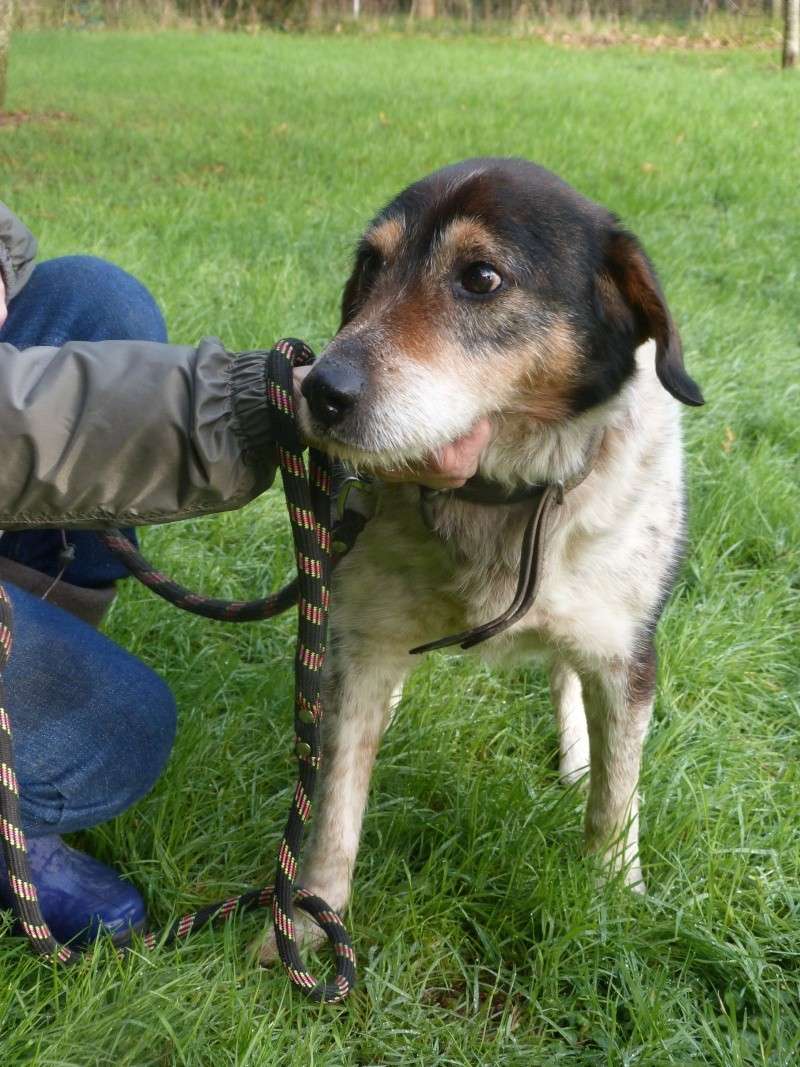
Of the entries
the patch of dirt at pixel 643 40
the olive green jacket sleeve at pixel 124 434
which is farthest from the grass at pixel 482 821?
the patch of dirt at pixel 643 40

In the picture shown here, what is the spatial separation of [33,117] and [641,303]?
9.60 metres

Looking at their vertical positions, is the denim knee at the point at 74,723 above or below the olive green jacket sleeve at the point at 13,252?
below

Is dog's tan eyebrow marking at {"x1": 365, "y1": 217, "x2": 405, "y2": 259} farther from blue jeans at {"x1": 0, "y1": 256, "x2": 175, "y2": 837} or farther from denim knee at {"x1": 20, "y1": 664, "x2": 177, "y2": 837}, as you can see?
denim knee at {"x1": 20, "y1": 664, "x2": 177, "y2": 837}

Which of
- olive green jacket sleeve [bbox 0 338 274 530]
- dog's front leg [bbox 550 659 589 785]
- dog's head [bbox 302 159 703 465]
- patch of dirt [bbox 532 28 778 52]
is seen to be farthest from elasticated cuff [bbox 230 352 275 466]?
patch of dirt [bbox 532 28 778 52]

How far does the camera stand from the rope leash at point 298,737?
1.72 m

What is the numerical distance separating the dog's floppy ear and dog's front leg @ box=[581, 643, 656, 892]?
0.62 meters

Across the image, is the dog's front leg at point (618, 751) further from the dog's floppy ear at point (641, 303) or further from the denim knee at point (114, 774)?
the denim knee at point (114, 774)

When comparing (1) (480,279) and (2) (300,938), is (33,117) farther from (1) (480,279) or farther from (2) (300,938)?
(2) (300,938)

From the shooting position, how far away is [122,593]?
293 cm

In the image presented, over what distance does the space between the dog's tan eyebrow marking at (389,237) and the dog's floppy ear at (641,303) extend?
1.18 feet

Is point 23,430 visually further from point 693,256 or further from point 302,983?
point 693,256

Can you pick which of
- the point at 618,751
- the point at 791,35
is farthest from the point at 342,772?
the point at 791,35

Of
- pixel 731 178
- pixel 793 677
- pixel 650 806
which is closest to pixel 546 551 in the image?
pixel 650 806

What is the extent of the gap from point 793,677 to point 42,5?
22.1 meters
